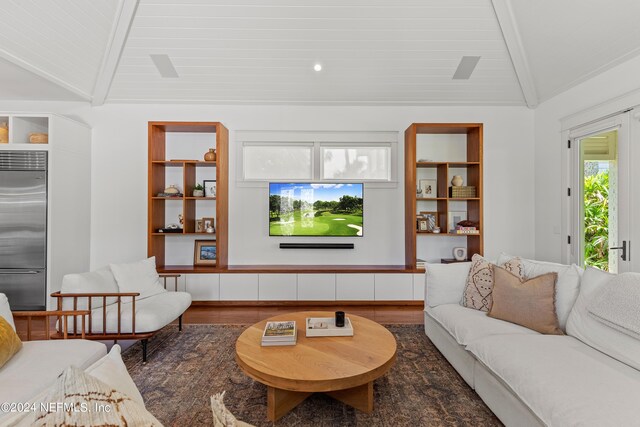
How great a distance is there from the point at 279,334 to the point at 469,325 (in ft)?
4.41

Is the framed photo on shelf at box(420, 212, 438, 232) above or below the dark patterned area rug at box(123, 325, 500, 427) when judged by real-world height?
above

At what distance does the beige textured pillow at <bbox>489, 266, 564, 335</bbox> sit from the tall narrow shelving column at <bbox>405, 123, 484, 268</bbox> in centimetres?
159

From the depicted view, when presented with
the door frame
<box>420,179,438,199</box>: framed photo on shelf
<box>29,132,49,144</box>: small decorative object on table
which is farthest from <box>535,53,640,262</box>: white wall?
<box>29,132,49,144</box>: small decorative object on table

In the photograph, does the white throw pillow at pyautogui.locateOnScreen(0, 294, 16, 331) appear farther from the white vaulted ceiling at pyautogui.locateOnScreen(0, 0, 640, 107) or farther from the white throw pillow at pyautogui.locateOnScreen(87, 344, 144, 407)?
the white vaulted ceiling at pyautogui.locateOnScreen(0, 0, 640, 107)

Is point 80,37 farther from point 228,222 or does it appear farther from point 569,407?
point 569,407

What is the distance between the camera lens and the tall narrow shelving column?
12.9ft

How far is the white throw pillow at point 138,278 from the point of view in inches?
111

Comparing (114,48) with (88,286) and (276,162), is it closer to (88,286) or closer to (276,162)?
(276,162)

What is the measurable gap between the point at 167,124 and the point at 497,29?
4.02 metres

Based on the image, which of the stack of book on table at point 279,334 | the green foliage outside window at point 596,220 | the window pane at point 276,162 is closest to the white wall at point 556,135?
the green foliage outside window at point 596,220

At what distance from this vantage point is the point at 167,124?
3912mm

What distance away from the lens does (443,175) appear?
13.5ft

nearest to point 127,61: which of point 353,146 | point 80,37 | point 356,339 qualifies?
point 80,37

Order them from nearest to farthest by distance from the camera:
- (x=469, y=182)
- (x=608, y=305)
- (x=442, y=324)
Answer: (x=608, y=305)
(x=442, y=324)
(x=469, y=182)
